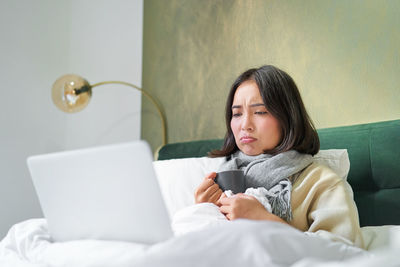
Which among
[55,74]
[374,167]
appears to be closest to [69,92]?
[55,74]

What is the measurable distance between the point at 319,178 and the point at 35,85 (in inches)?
88.3

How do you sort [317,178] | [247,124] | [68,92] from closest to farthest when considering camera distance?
[317,178], [247,124], [68,92]

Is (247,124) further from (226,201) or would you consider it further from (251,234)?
(251,234)

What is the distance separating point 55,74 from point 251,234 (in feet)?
8.48

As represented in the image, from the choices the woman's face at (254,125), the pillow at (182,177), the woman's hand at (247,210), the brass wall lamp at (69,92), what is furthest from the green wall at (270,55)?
the woman's hand at (247,210)

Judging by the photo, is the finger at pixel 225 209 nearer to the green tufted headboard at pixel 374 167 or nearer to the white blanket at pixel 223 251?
the white blanket at pixel 223 251

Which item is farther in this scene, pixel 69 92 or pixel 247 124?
pixel 69 92

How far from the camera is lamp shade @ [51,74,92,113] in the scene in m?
2.42

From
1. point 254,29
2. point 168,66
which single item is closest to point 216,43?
point 254,29

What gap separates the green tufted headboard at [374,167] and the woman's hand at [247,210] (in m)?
0.45

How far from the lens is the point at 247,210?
1.07m

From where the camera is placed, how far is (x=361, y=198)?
1.40m

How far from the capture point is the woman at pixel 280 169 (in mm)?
1078

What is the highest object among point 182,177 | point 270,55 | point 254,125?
point 270,55
